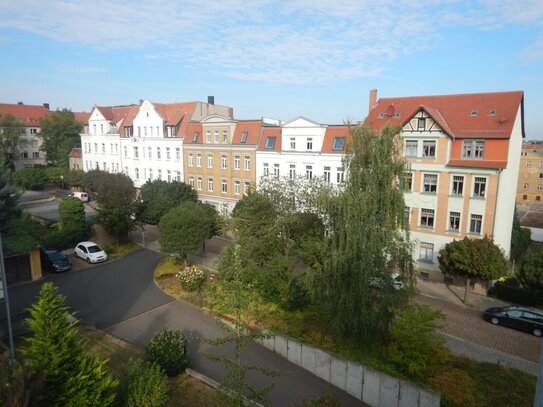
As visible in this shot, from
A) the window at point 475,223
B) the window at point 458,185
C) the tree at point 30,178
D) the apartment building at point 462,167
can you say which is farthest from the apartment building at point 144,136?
the window at point 475,223

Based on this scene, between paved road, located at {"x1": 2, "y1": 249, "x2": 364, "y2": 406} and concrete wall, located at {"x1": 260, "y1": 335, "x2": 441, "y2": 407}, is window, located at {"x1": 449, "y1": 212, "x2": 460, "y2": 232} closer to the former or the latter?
concrete wall, located at {"x1": 260, "y1": 335, "x2": 441, "y2": 407}

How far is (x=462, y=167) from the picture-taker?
28.0 m

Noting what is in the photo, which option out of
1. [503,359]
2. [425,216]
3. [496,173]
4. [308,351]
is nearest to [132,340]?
[308,351]

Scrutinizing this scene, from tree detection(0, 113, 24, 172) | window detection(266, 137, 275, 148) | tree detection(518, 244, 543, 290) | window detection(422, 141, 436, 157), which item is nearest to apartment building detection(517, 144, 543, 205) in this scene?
window detection(422, 141, 436, 157)

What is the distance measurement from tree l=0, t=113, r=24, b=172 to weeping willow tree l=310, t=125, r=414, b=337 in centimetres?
7020

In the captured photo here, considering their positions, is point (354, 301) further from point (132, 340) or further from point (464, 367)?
point (132, 340)

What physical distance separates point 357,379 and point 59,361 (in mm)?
12027

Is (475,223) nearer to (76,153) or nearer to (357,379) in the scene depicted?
(357,379)

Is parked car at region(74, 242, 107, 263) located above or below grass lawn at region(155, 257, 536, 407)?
above

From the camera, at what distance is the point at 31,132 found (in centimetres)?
7956

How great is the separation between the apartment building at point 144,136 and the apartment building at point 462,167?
1086 inches

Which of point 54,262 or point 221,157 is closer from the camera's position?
point 54,262

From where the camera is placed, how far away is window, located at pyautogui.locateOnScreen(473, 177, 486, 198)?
90.2 ft

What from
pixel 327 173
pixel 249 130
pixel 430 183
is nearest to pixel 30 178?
pixel 249 130
